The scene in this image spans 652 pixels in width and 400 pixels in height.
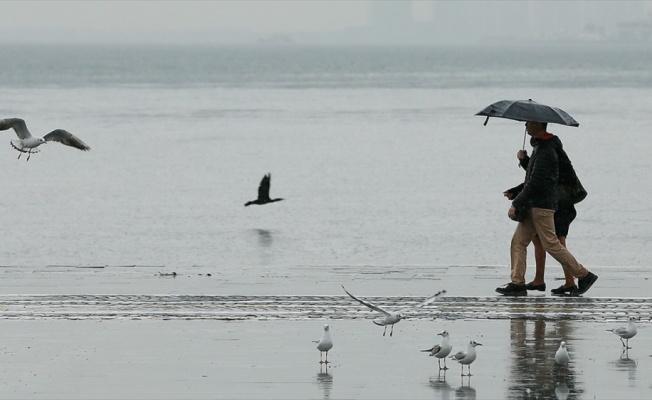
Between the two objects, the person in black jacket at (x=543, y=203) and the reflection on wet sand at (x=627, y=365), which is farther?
the person in black jacket at (x=543, y=203)

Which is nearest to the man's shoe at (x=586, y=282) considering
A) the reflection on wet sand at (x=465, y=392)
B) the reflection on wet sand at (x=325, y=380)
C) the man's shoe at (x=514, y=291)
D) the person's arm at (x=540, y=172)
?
the man's shoe at (x=514, y=291)

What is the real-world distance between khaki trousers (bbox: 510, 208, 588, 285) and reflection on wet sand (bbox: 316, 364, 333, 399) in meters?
3.83

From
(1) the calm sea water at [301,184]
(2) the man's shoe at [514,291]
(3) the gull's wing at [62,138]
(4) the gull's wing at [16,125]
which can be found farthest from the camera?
(1) the calm sea water at [301,184]

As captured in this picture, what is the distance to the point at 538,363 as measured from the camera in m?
10.5

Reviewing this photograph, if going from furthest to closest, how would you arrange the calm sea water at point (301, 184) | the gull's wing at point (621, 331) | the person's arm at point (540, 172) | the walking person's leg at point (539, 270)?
the calm sea water at point (301, 184) → the walking person's leg at point (539, 270) → the person's arm at point (540, 172) → the gull's wing at point (621, 331)

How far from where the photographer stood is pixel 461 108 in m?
85.5

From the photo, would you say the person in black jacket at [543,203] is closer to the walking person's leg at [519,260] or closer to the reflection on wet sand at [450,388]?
the walking person's leg at [519,260]

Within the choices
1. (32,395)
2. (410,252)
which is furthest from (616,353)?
(410,252)

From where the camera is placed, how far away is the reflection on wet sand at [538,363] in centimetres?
960

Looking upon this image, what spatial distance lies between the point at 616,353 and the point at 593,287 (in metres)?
Answer: 3.61

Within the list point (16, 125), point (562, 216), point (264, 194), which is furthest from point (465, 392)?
point (264, 194)

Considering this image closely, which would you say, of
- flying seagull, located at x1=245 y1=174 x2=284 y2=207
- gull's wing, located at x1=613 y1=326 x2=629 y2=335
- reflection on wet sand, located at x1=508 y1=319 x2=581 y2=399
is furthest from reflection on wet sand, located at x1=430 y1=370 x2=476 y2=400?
flying seagull, located at x1=245 y1=174 x2=284 y2=207

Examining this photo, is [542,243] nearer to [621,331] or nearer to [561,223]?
[561,223]

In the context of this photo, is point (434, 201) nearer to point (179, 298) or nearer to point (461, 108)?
point (179, 298)
